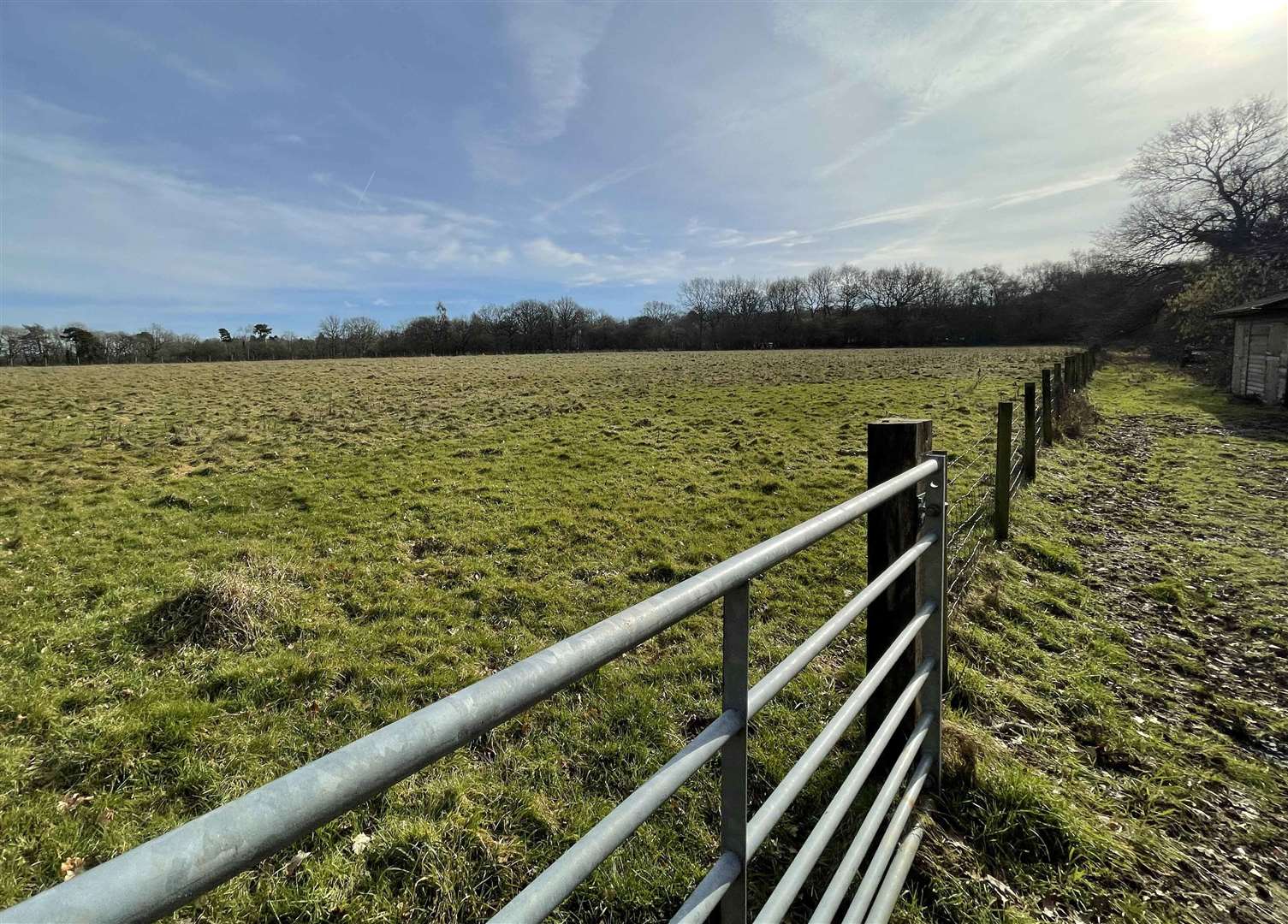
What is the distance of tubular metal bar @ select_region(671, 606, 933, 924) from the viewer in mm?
1410

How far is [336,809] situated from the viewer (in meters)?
0.70

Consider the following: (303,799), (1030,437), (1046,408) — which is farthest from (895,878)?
(1046,408)

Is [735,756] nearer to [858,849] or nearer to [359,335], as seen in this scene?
[858,849]

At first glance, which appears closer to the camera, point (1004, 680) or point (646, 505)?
point (1004, 680)

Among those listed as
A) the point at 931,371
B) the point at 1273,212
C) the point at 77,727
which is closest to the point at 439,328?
the point at 931,371

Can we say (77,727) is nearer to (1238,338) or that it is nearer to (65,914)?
(65,914)

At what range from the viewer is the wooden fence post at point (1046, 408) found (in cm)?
1099

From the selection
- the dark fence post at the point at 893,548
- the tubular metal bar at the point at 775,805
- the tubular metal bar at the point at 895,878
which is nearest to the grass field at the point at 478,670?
the tubular metal bar at the point at 895,878

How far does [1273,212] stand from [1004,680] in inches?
2084

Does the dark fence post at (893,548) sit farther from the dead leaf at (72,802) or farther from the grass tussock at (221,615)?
the grass tussock at (221,615)

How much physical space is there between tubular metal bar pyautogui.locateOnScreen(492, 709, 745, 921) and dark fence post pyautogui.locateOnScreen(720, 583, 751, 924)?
45mm

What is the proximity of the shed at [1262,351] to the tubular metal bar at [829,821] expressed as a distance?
21.3m

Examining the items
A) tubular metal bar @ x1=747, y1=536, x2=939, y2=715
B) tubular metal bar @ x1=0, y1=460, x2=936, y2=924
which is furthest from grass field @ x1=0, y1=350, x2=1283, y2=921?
tubular metal bar @ x1=0, y1=460, x2=936, y2=924

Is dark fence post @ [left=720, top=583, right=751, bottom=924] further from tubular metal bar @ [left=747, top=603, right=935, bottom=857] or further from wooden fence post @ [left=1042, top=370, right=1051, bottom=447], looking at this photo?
wooden fence post @ [left=1042, top=370, right=1051, bottom=447]
